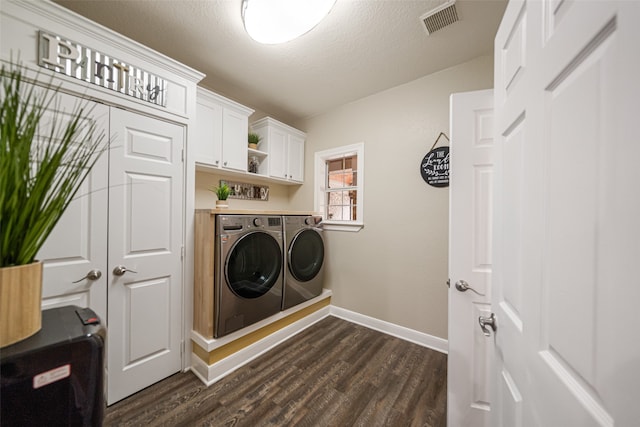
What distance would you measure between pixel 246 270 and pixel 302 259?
28.9 inches

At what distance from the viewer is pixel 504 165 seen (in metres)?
0.88

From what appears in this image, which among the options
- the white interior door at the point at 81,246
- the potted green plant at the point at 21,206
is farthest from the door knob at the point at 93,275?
the potted green plant at the point at 21,206

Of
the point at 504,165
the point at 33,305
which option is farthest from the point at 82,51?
the point at 504,165

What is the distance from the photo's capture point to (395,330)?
7.87ft

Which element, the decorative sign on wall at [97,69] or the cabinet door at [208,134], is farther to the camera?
the cabinet door at [208,134]

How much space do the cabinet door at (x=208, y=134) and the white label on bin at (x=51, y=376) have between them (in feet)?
6.03

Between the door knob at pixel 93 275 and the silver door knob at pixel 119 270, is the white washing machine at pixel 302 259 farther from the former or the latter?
the door knob at pixel 93 275

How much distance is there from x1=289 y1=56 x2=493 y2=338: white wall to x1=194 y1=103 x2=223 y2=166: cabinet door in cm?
140

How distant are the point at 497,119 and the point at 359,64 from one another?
1557 millimetres

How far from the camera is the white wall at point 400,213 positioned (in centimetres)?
218

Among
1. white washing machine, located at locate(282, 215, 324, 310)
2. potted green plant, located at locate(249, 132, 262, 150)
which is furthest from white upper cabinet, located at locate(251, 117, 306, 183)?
white washing machine, located at locate(282, 215, 324, 310)

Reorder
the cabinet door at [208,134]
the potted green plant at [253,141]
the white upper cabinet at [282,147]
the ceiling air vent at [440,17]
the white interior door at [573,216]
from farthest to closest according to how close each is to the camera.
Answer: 1. the white upper cabinet at [282,147]
2. the potted green plant at [253,141]
3. the cabinet door at [208,134]
4. the ceiling air vent at [440,17]
5. the white interior door at [573,216]

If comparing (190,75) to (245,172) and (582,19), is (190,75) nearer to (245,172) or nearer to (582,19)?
(245,172)

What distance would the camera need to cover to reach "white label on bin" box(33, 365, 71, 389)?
0.53m
